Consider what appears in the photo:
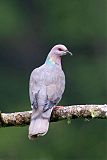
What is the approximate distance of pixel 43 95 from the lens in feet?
37.9

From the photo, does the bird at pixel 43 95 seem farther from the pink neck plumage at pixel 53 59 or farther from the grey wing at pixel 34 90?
the pink neck plumage at pixel 53 59

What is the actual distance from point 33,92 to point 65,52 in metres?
1.05

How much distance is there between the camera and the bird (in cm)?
1115

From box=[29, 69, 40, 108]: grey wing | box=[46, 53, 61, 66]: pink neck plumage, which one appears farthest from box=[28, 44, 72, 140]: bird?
box=[46, 53, 61, 66]: pink neck plumage

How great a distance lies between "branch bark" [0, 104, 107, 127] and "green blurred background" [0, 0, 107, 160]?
934cm

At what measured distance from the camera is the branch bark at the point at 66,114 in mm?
11055

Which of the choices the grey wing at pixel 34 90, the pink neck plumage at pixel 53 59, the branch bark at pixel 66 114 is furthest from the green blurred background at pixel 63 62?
the branch bark at pixel 66 114

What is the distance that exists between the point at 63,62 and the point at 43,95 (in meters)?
14.6

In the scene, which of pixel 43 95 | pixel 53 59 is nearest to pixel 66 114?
pixel 43 95

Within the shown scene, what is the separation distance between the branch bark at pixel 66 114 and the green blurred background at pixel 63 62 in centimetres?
934

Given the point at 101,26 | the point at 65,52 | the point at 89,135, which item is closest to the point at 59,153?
the point at 89,135

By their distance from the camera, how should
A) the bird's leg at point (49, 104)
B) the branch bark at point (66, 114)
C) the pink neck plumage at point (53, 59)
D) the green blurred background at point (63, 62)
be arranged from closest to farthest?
the branch bark at point (66, 114) < the bird's leg at point (49, 104) < the pink neck plumage at point (53, 59) < the green blurred background at point (63, 62)

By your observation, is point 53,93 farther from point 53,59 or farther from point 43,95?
point 53,59

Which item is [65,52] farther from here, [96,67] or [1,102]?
[96,67]
